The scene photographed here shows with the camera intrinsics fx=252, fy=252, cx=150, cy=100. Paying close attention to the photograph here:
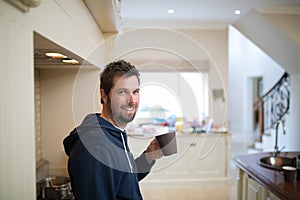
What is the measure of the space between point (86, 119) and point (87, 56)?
0.34 meters

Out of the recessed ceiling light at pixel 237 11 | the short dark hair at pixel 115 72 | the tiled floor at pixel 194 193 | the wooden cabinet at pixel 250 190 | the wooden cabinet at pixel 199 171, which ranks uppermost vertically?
the recessed ceiling light at pixel 237 11

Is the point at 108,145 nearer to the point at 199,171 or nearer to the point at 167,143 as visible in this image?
the point at 167,143

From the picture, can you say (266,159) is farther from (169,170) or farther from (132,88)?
(132,88)

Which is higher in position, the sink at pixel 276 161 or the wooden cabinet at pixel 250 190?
the sink at pixel 276 161

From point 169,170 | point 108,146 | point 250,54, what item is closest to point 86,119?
point 108,146

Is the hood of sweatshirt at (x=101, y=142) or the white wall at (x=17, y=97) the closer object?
the white wall at (x=17, y=97)

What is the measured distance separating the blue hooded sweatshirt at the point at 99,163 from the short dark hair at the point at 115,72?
13 cm

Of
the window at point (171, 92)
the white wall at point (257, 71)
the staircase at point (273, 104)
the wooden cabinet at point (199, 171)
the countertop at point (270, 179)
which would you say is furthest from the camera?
the staircase at point (273, 104)

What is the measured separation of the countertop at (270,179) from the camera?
158cm

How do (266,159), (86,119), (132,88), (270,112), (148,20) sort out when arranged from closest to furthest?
(132,88) → (86,119) → (266,159) → (148,20) → (270,112)

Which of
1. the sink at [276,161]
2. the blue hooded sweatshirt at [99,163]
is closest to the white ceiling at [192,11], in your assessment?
the blue hooded sweatshirt at [99,163]

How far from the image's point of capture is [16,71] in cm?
57

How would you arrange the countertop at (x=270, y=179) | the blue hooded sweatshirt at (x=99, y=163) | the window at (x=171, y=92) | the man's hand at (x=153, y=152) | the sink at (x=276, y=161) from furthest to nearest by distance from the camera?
the sink at (x=276, y=161) → the countertop at (x=270, y=179) → the man's hand at (x=153, y=152) → the window at (x=171, y=92) → the blue hooded sweatshirt at (x=99, y=163)

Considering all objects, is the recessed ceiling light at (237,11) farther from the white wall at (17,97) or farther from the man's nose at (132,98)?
the white wall at (17,97)
